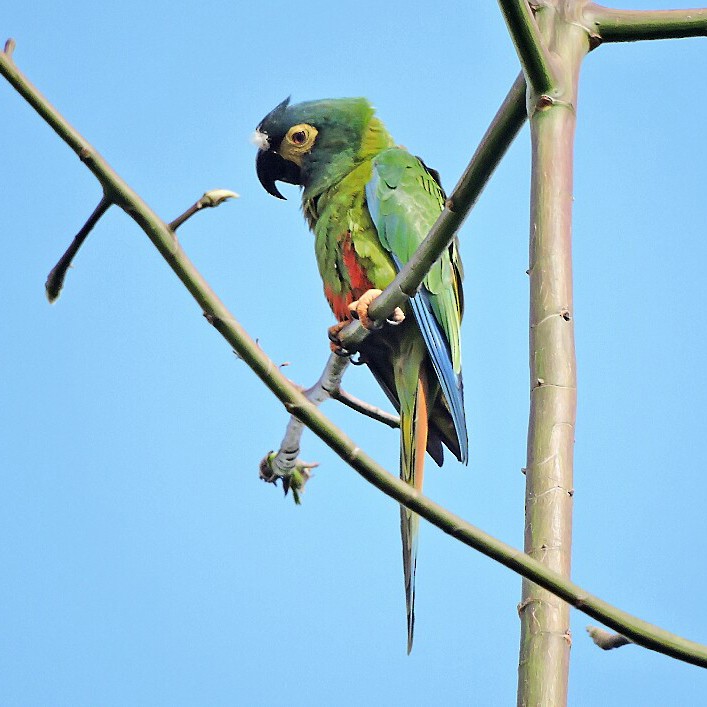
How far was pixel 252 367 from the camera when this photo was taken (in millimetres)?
1239

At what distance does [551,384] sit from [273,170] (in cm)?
450

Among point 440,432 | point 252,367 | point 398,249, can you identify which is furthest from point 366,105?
point 252,367

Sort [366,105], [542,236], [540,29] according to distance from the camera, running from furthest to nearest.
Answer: [366,105] < [540,29] < [542,236]

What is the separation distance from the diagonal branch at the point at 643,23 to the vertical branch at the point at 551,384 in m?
0.04

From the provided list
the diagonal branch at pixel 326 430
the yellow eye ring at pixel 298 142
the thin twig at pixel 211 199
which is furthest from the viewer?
the yellow eye ring at pixel 298 142

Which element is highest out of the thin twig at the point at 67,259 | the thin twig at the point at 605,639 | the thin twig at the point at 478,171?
the thin twig at the point at 478,171

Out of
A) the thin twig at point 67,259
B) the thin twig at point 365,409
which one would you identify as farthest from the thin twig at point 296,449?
the thin twig at point 67,259

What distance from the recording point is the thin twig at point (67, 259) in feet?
4.22

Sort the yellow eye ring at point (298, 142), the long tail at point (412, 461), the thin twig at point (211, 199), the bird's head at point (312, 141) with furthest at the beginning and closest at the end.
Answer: the yellow eye ring at point (298, 142), the bird's head at point (312, 141), the long tail at point (412, 461), the thin twig at point (211, 199)

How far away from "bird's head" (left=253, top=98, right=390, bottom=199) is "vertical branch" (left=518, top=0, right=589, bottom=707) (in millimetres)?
3706

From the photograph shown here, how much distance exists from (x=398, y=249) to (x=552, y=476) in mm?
3313

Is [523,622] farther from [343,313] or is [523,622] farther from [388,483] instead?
[343,313]

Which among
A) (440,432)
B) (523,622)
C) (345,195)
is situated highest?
(345,195)

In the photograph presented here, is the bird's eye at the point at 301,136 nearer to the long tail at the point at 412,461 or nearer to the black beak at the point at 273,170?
the black beak at the point at 273,170
